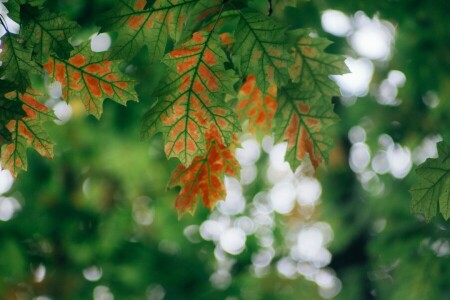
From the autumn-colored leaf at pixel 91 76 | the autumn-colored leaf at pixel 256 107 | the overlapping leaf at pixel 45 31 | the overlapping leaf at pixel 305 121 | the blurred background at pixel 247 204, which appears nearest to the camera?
the overlapping leaf at pixel 45 31

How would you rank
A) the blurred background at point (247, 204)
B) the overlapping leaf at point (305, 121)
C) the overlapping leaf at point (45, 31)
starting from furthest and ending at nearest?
the blurred background at point (247, 204) → the overlapping leaf at point (305, 121) → the overlapping leaf at point (45, 31)

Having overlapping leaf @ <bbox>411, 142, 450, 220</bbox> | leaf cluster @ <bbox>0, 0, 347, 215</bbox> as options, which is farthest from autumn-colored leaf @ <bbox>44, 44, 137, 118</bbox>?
overlapping leaf @ <bbox>411, 142, 450, 220</bbox>

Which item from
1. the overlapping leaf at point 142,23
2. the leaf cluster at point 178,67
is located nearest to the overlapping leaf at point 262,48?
the leaf cluster at point 178,67

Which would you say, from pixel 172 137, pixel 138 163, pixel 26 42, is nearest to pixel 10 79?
pixel 26 42

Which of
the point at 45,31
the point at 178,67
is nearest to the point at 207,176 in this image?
the point at 178,67

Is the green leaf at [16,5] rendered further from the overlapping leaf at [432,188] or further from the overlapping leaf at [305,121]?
the overlapping leaf at [432,188]

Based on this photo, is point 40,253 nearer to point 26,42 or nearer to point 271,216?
point 271,216
